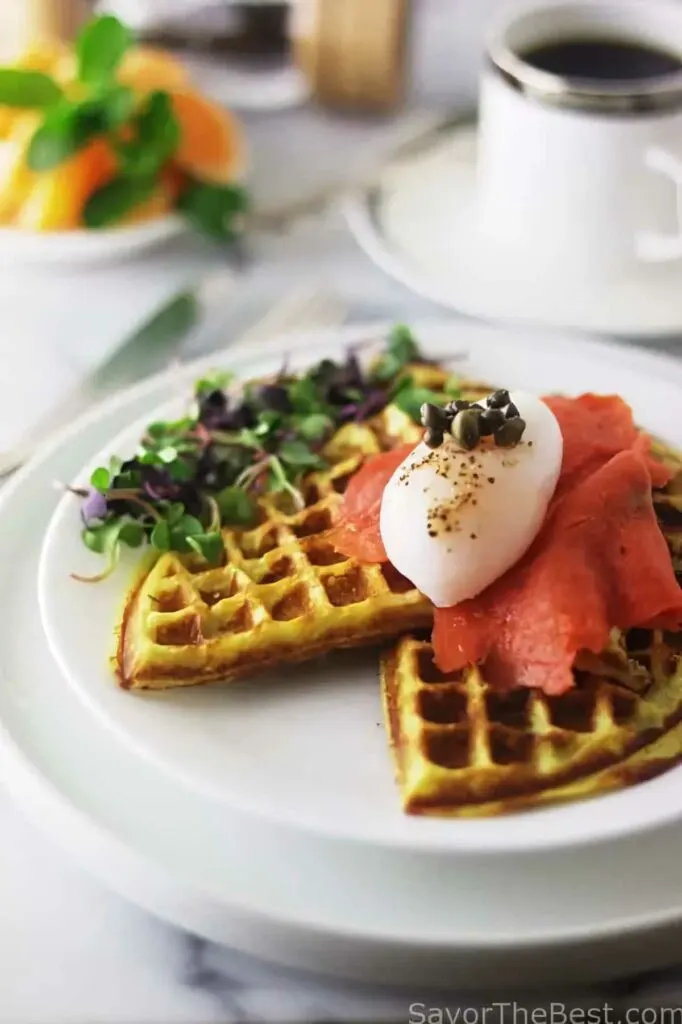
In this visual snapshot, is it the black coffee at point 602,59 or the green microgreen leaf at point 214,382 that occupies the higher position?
the black coffee at point 602,59

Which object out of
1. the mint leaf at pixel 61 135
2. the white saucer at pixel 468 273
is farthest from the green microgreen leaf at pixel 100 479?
the mint leaf at pixel 61 135

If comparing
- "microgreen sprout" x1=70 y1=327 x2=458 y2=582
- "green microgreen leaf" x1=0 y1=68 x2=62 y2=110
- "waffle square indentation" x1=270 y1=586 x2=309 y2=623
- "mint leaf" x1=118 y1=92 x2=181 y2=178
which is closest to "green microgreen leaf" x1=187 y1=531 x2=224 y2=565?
"microgreen sprout" x1=70 y1=327 x2=458 y2=582

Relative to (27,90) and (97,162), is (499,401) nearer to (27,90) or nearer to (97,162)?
(97,162)

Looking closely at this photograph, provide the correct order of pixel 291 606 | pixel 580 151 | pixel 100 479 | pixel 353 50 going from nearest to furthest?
pixel 291 606, pixel 100 479, pixel 580 151, pixel 353 50

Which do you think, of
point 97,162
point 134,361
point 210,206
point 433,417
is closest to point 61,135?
point 97,162

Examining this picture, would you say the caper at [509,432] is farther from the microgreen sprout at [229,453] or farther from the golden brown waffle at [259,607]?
the microgreen sprout at [229,453]

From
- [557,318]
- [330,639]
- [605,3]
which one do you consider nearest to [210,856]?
[330,639]

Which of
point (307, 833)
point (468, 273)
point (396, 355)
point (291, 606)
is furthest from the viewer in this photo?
point (468, 273)
